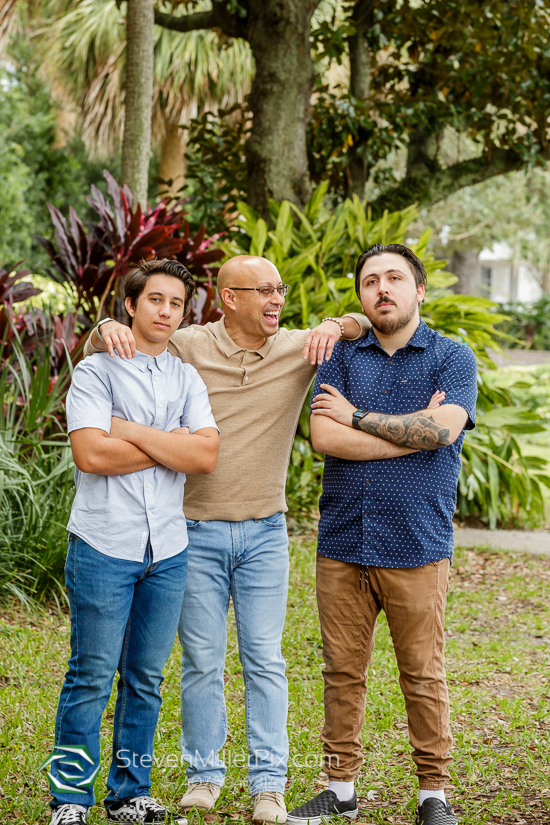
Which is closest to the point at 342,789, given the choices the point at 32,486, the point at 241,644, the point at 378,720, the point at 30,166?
the point at 241,644

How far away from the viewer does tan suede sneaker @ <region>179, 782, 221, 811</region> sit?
8.73ft

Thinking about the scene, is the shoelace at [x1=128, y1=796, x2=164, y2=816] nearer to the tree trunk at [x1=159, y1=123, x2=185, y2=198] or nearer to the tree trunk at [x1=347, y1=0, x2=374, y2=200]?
the tree trunk at [x1=347, y1=0, x2=374, y2=200]

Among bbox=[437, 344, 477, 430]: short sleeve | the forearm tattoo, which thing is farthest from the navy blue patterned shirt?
the forearm tattoo

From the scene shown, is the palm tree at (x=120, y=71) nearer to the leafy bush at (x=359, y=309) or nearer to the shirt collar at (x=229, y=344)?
the leafy bush at (x=359, y=309)

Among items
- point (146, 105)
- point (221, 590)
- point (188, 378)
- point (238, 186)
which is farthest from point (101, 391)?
point (238, 186)

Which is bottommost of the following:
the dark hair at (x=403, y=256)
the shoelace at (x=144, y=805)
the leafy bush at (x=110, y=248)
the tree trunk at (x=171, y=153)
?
the shoelace at (x=144, y=805)

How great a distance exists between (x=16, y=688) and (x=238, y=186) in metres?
5.74

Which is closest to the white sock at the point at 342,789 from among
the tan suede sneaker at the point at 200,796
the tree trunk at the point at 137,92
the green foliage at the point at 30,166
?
the tan suede sneaker at the point at 200,796

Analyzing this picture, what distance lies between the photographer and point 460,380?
2.68 meters

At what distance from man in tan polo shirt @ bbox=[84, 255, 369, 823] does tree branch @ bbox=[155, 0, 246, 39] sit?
17.3 feet

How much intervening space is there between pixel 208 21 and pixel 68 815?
6781mm

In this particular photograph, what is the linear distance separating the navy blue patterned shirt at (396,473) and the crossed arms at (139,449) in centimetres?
50

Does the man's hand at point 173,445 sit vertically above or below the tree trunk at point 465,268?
below

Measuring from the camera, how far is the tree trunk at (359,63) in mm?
7934
